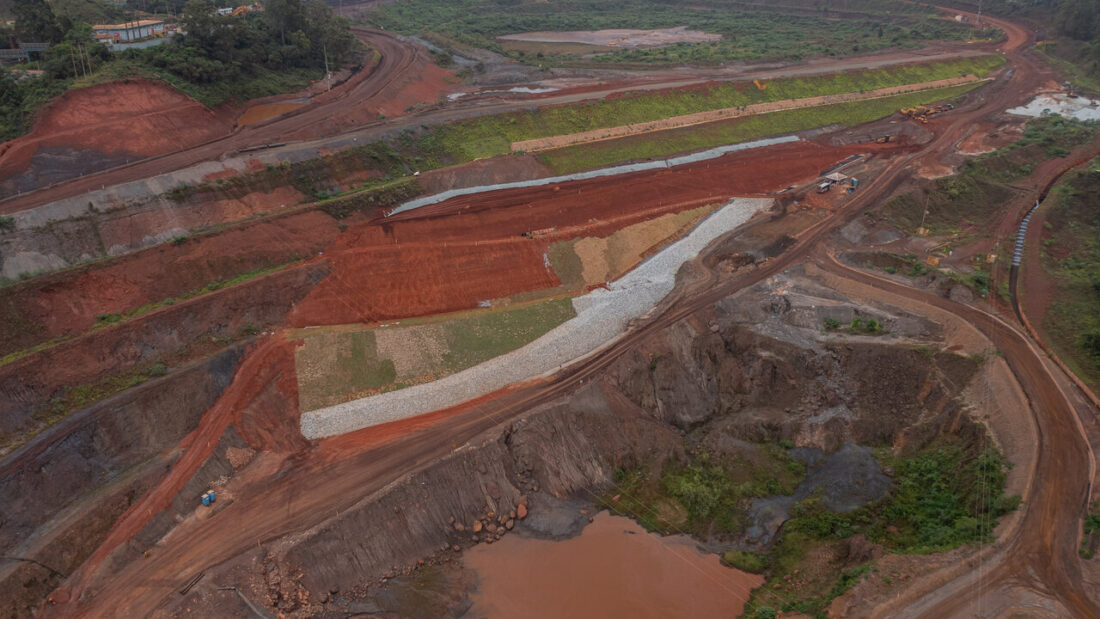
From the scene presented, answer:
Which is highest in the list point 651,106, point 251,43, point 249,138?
point 251,43

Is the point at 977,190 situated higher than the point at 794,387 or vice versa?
the point at 977,190

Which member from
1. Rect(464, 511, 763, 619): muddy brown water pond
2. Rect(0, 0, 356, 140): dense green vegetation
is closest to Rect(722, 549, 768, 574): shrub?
Rect(464, 511, 763, 619): muddy brown water pond

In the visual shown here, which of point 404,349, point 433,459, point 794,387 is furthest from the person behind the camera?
point 404,349

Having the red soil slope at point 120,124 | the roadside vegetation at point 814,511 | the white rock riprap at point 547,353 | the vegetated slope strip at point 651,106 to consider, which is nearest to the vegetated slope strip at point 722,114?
the vegetated slope strip at point 651,106

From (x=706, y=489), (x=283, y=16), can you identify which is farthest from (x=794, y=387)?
(x=283, y=16)

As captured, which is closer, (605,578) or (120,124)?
(605,578)

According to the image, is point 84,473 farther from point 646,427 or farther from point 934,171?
point 934,171
